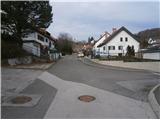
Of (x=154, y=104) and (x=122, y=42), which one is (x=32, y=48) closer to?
(x=122, y=42)

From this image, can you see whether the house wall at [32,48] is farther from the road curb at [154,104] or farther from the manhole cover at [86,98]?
the road curb at [154,104]

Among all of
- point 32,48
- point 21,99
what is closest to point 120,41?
point 32,48

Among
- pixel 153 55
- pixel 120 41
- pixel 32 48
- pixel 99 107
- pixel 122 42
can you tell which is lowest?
pixel 99 107

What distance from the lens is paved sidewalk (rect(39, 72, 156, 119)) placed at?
7.14 meters

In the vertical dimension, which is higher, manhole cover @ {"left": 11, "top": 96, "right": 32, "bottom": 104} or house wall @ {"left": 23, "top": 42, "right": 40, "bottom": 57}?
house wall @ {"left": 23, "top": 42, "right": 40, "bottom": 57}

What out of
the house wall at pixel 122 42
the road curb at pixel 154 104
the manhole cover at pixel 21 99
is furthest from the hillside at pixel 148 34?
the manhole cover at pixel 21 99

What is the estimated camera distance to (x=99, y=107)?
26.5ft

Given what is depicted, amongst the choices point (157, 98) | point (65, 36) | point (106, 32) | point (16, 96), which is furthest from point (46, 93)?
point (65, 36)

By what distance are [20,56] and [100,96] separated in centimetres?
1813

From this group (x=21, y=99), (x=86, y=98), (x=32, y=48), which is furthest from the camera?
(x=32, y=48)

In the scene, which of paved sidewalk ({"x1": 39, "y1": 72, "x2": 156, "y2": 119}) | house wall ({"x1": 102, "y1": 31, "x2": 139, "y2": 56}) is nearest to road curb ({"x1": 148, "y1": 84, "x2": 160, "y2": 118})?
paved sidewalk ({"x1": 39, "y1": 72, "x2": 156, "y2": 119})

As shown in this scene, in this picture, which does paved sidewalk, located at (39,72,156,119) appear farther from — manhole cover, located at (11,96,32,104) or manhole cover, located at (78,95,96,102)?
manhole cover, located at (11,96,32,104)

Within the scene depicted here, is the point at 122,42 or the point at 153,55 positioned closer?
the point at 153,55

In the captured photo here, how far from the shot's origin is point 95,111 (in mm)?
7559
